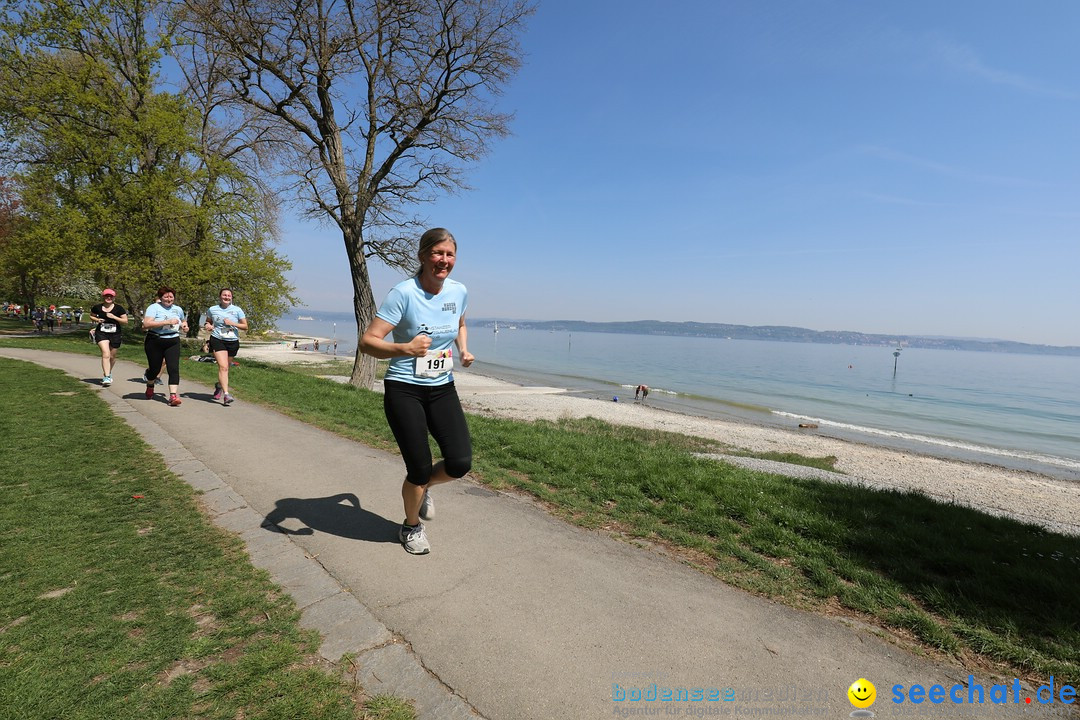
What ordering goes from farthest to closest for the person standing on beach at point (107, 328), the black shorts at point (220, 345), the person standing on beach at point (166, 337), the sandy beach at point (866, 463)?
1. the sandy beach at point (866, 463)
2. the person standing on beach at point (107, 328)
3. the black shorts at point (220, 345)
4. the person standing on beach at point (166, 337)

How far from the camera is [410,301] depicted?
11.0 feet

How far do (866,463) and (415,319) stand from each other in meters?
16.6

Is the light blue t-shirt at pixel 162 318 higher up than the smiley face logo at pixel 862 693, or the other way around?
the light blue t-shirt at pixel 162 318

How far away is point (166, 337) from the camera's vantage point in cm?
848

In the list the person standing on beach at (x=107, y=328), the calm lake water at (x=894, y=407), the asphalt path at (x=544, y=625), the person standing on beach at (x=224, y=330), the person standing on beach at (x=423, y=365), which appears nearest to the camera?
the asphalt path at (x=544, y=625)

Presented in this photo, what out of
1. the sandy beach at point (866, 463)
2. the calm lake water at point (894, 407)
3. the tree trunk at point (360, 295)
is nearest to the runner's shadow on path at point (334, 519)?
the sandy beach at point (866, 463)

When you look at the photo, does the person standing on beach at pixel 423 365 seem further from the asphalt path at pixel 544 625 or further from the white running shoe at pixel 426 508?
the asphalt path at pixel 544 625

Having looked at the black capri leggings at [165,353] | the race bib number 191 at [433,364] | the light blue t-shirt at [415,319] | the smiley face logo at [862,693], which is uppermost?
the light blue t-shirt at [415,319]

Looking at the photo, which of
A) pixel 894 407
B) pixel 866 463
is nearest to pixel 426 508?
pixel 866 463

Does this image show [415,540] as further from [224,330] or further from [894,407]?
[894,407]

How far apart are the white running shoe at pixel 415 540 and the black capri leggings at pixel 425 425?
0.40 m

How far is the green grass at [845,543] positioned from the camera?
2.86 meters

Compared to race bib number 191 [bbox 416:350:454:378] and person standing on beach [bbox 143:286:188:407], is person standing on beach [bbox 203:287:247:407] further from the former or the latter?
race bib number 191 [bbox 416:350:454:378]

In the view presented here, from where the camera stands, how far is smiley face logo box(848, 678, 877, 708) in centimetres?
229
